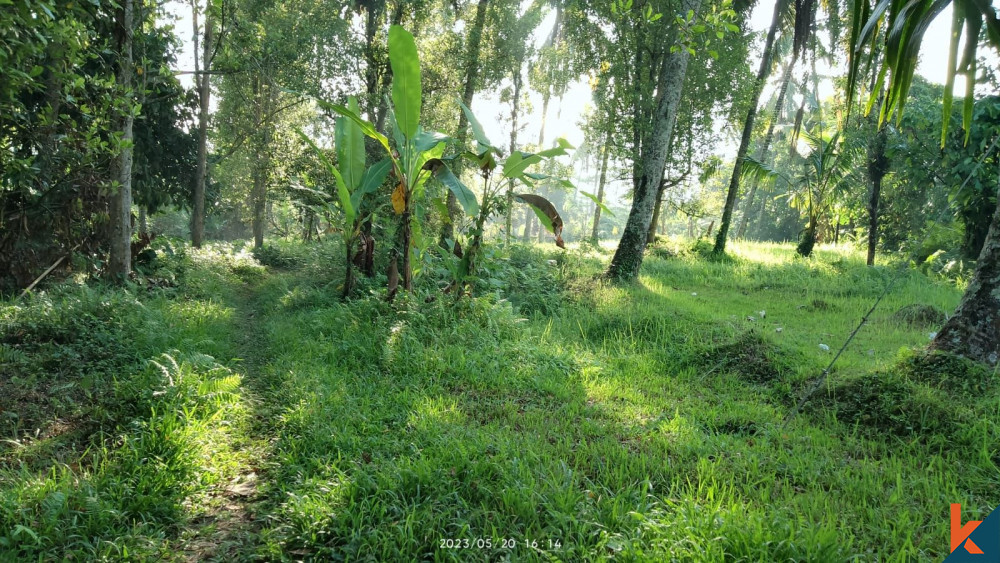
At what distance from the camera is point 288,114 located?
18781mm

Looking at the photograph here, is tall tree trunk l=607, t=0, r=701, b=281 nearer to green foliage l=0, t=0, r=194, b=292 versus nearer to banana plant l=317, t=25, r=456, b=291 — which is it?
banana plant l=317, t=25, r=456, b=291

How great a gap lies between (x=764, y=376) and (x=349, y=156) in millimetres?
6070

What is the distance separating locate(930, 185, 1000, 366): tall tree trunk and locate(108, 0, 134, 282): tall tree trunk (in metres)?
8.88

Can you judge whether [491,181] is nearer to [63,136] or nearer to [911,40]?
[911,40]

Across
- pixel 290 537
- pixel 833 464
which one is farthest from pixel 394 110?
pixel 833 464

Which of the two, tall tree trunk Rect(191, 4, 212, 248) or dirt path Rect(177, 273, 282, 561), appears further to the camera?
tall tree trunk Rect(191, 4, 212, 248)

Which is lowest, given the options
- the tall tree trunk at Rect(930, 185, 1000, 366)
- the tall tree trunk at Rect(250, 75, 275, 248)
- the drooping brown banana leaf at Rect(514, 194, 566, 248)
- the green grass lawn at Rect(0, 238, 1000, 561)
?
the green grass lawn at Rect(0, 238, 1000, 561)

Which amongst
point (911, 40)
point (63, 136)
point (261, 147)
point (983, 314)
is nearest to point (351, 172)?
point (63, 136)

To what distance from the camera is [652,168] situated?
29.1 ft

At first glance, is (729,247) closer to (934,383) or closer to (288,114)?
(934,383)

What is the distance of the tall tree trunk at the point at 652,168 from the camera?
8633mm

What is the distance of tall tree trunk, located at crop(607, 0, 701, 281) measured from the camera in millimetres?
8633

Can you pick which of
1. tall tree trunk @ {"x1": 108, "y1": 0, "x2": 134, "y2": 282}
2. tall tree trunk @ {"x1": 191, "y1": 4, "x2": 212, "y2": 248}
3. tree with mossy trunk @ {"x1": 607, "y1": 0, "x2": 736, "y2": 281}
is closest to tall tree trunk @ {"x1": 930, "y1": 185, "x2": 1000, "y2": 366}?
tree with mossy trunk @ {"x1": 607, "y1": 0, "x2": 736, "y2": 281}

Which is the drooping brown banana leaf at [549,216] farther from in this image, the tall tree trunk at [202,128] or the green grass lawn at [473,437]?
the tall tree trunk at [202,128]
